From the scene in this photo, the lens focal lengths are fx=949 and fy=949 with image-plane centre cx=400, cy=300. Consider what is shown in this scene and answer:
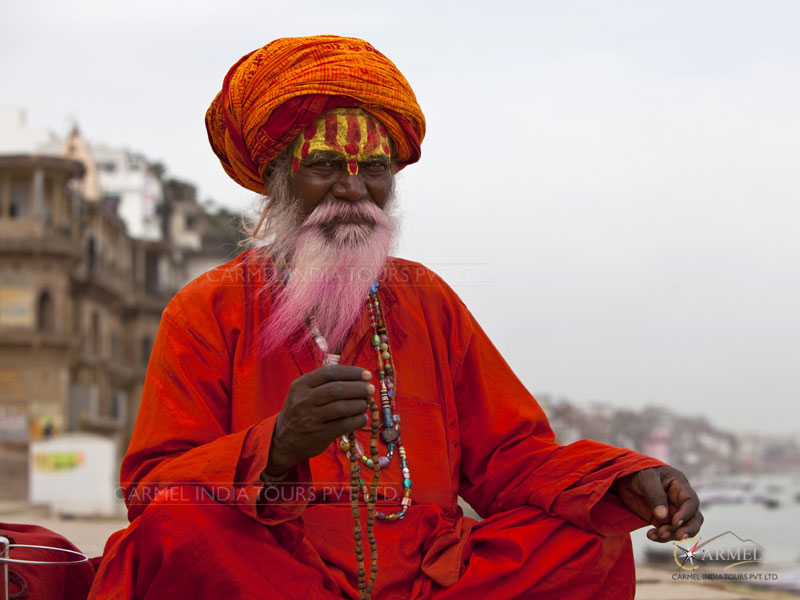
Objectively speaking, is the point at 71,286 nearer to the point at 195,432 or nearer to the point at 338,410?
the point at 195,432

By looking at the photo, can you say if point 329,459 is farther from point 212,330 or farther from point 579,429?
point 579,429

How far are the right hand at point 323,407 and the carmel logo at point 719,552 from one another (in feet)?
3.58

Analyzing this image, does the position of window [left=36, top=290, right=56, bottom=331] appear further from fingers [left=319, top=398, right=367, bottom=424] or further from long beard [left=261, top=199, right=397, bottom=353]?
fingers [left=319, top=398, right=367, bottom=424]

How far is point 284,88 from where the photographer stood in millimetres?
2955

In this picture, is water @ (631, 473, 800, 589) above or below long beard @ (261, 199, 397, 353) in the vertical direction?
below

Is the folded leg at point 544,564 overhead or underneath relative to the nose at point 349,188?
underneath

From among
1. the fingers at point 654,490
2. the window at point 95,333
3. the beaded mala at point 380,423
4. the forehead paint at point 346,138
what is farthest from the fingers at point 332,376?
the window at point 95,333

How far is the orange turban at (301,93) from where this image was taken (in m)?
2.96

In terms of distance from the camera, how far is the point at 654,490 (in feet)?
8.09

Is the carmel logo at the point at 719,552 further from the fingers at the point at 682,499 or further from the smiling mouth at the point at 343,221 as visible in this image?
the smiling mouth at the point at 343,221

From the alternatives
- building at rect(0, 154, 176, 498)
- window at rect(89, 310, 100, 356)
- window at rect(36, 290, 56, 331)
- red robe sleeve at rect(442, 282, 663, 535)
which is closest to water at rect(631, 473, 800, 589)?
red robe sleeve at rect(442, 282, 663, 535)

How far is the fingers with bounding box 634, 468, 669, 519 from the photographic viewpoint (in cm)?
244

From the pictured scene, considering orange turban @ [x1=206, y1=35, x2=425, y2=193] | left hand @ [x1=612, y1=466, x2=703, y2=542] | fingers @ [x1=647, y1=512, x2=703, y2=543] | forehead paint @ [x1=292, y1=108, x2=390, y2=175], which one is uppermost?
orange turban @ [x1=206, y1=35, x2=425, y2=193]

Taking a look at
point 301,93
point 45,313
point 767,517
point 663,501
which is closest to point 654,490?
point 663,501
